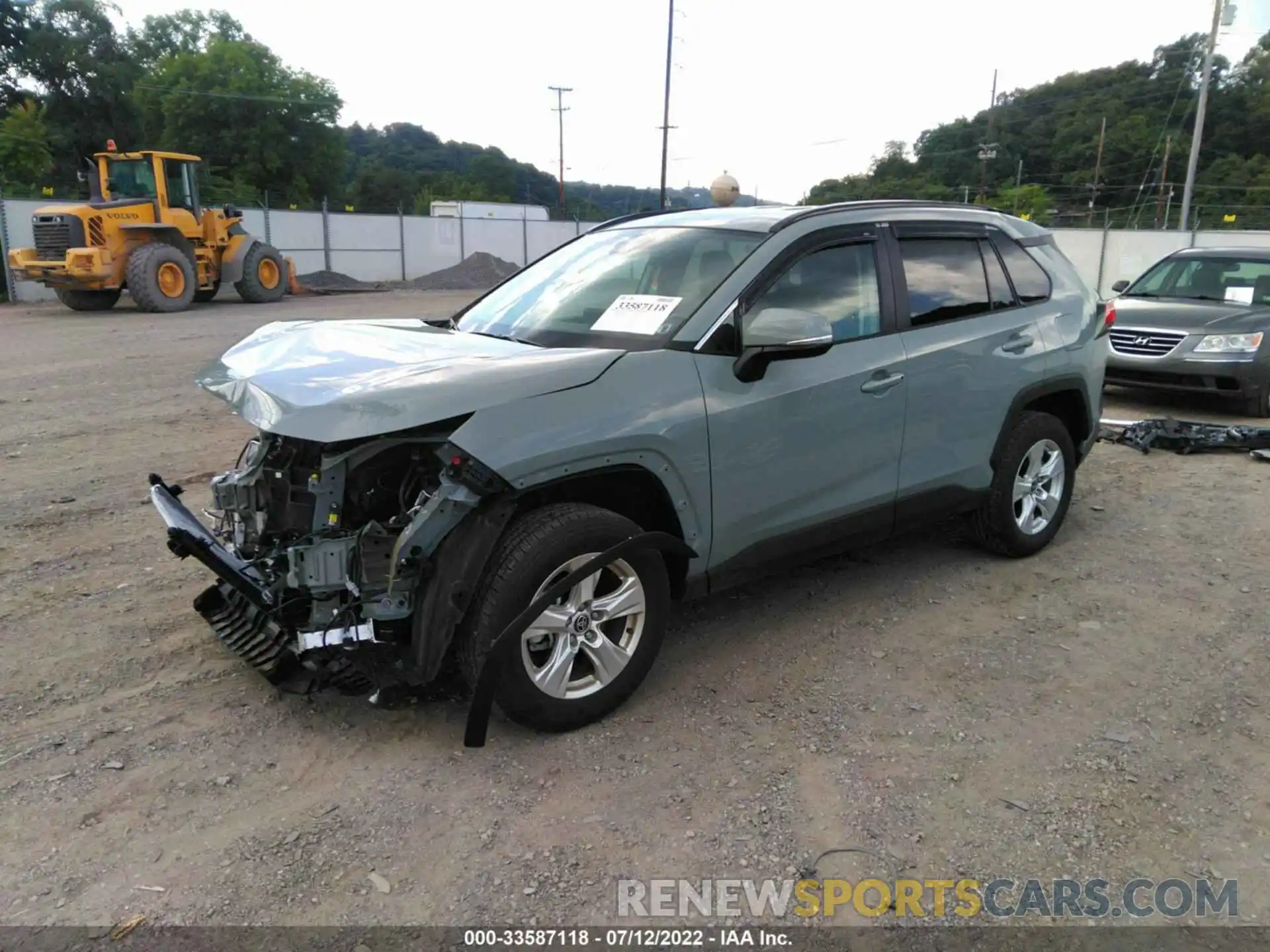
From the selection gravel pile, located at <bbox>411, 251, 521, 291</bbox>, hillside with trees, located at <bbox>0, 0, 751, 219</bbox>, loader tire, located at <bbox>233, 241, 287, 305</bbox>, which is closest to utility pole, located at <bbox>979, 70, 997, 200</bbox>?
hillside with trees, located at <bbox>0, 0, 751, 219</bbox>

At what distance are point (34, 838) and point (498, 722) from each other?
56.6 inches

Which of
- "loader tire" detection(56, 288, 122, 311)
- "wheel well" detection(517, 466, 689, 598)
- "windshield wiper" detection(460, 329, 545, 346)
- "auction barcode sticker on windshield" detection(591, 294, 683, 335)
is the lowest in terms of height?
"loader tire" detection(56, 288, 122, 311)

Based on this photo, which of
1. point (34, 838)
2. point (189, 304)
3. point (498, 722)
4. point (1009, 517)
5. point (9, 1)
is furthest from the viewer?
point (9, 1)

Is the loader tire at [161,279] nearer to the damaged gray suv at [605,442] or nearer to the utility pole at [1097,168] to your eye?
the damaged gray suv at [605,442]

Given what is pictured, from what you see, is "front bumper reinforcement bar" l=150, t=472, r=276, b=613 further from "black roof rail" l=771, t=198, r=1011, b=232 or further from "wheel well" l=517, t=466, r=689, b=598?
"black roof rail" l=771, t=198, r=1011, b=232

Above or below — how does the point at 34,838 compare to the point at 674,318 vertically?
below

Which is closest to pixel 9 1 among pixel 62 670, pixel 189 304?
pixel 189 304

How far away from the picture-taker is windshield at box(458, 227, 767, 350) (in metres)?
3.69

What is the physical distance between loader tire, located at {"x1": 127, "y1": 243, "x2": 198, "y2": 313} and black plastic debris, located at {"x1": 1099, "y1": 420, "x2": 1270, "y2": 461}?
54.3 ft

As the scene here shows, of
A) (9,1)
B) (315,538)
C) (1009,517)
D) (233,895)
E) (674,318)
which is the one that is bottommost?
(233,895)

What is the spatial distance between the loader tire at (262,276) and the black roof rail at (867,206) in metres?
18.1

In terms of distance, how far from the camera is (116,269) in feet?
57.1

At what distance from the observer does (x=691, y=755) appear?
127 inches

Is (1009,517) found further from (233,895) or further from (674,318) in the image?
(233,895)
